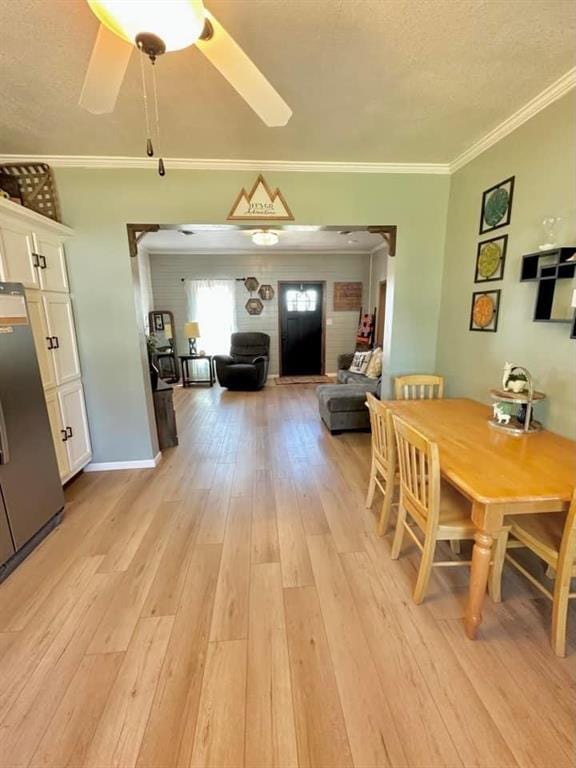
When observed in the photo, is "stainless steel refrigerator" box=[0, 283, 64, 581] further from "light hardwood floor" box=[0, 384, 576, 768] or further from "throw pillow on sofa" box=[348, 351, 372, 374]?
"throw pillow on sofa" box=[348, 351, 372, 374]

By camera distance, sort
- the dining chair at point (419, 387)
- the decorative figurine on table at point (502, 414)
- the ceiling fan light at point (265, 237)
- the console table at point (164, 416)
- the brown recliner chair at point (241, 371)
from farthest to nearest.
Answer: the brown recliner chair at point (241, 371)
the ceiling fan light at point (265, 237)
the console table at point (164, 416)
the dining chair at point (419, 387)
the decorative figurine on table at point (502, 414)

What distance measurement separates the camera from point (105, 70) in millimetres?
1256

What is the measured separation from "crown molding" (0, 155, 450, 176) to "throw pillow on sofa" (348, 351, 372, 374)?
2760 millimetres

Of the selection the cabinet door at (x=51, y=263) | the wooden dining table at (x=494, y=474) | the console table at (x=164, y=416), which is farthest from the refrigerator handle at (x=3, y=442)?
the wooden dining table at (x=494, y=474)

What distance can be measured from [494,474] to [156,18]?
197cm

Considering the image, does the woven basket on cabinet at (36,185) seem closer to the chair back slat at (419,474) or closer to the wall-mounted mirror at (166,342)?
the chair back slat at (419,474)

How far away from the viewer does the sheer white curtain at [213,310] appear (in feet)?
23.2

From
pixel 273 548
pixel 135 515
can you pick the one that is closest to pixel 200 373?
pixel 135 515

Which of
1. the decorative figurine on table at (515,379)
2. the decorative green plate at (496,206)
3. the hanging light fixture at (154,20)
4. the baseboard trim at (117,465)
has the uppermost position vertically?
the hanging light fixture at (154,20)

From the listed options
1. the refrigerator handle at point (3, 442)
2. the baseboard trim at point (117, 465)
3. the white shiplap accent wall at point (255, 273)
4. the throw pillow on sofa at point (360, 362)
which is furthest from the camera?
the white shiplap accent wall at point (255, 273)

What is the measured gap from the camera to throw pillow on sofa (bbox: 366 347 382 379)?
488cm

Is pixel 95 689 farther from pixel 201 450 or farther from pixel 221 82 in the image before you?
pixel 221 82

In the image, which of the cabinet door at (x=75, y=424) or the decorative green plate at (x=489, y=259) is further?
the cabinet door at (x=75, y=424)

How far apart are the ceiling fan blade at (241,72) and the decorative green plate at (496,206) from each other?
1744 mm
